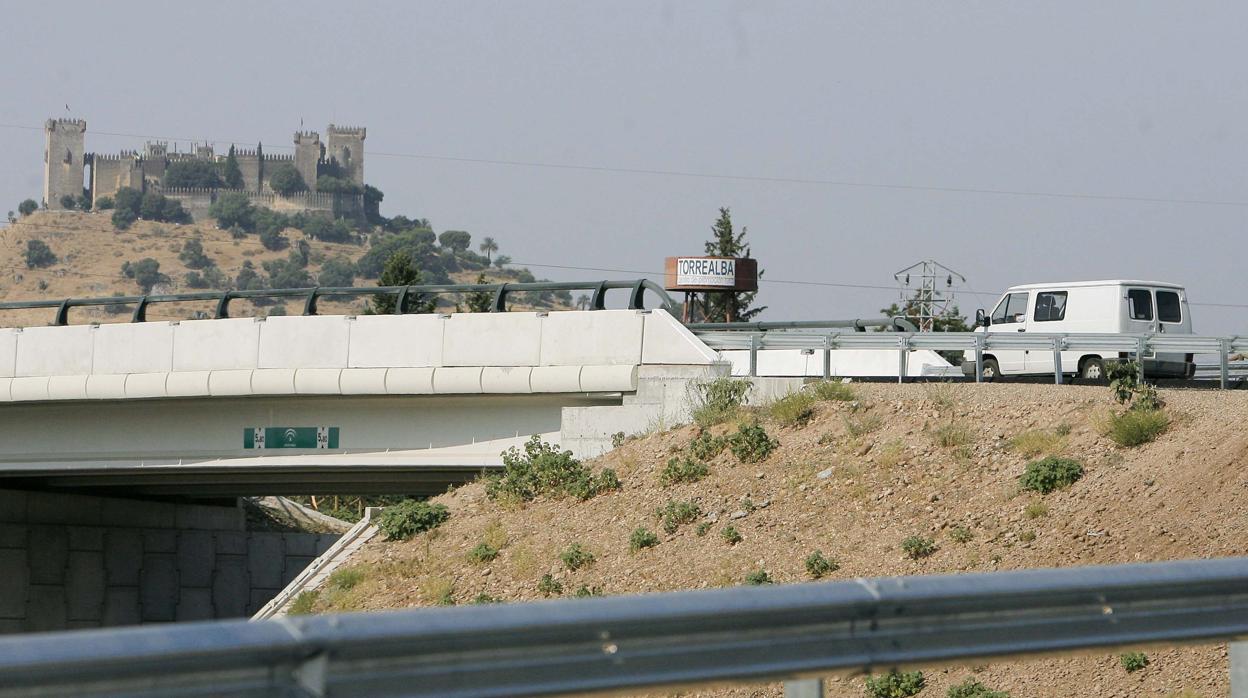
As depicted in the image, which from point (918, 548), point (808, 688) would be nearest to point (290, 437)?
point (918, 548)

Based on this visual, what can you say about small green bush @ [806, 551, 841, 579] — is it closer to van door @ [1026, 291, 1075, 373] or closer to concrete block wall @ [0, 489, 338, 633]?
van door @ [1026, 291, 1075, 373]

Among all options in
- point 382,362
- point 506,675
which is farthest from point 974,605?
point 382,362

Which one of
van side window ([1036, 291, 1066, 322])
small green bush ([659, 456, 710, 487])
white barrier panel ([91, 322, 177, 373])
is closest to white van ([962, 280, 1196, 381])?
van side window ([1036, 291, 1066, 322])

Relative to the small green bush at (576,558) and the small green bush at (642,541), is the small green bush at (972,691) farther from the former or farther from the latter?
the small green bush at (576,558)

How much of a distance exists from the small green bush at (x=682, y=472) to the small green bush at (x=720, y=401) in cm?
138

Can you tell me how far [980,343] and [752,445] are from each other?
4210 millimetres

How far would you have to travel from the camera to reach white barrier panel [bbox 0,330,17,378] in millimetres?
27562

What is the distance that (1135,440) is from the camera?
16578 millimetres

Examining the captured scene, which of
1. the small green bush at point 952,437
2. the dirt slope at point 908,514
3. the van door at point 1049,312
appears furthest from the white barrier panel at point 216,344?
the van door at point 1049,312

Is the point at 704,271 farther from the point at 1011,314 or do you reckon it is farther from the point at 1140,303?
the point at 1140,303

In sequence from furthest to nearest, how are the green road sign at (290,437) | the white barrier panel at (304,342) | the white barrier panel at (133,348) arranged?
1. the white barrier panel at (133,348)
2. the green road sign at (290,437)
3. the white barrier panel at (304,342)

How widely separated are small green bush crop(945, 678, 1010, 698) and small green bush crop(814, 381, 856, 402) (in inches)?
314

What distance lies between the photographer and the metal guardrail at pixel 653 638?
3.88 meters

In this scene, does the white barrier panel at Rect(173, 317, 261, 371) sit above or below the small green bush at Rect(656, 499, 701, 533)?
above
